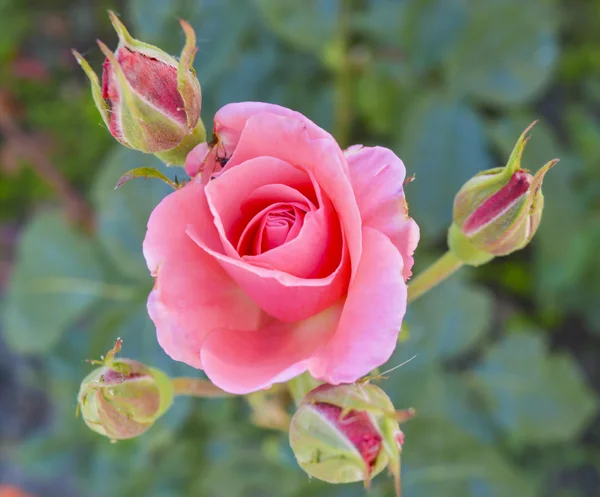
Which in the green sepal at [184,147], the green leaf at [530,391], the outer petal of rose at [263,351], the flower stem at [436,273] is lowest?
the green leaf at [530,391]

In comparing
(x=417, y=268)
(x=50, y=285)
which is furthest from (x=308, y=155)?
(x=50, y=285)

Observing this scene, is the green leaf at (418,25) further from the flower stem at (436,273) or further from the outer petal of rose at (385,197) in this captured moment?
the outer petal of rose at (385,197)

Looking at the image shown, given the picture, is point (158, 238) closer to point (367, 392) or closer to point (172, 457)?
point (367, 392)

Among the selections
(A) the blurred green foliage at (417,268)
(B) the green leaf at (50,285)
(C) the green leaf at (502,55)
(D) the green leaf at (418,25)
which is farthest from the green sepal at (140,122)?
(C) the green leaf at (502,55)

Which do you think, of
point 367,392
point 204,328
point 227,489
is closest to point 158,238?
point 204,328

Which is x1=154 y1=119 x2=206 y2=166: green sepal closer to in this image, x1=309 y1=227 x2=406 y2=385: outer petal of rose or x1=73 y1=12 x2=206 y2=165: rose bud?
x1=73 y1=12 x2=206 y2=165: rose bud

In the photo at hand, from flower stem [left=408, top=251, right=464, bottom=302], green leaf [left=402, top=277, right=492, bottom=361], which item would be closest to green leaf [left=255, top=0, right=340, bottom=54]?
green leaf [left=402, top=277, right=492, bottom=361]
